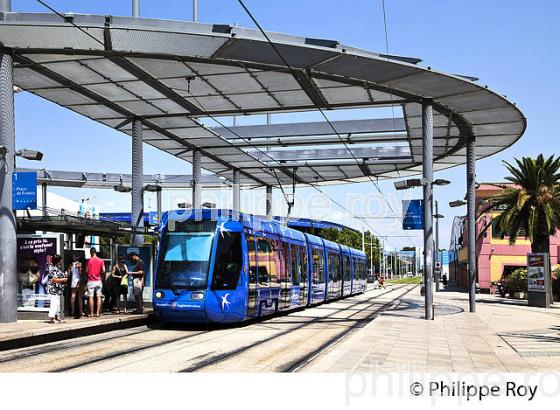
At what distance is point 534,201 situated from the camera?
33250 mm

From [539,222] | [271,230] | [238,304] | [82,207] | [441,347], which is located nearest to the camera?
[441,347]

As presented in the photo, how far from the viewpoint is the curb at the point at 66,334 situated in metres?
13.4

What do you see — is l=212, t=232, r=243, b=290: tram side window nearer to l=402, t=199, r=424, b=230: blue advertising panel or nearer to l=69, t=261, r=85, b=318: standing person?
l=69, t=261, r=85, b=318: standing person

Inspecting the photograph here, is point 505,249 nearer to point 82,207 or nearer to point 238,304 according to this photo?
point 238,304

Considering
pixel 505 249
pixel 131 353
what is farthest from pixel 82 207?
pixel 131 353

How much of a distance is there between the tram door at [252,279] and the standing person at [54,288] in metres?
4.67

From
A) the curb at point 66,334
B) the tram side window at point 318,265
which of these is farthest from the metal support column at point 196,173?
the curb at point 66,334

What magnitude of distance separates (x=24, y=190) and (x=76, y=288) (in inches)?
111

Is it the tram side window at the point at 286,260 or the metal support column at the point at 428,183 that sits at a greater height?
the metal support column at the point at 428,183

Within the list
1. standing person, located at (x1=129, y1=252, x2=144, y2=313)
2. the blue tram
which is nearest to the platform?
standing person, located at (x1=129, y1=252, x2=144, y2=313)

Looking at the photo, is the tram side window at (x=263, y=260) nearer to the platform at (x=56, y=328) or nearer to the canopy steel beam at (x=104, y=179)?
the platform at (x=56, y=328)

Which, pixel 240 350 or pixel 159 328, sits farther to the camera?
pixel 159 328

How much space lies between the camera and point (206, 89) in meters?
21.3

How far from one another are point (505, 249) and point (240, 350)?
41202mm
